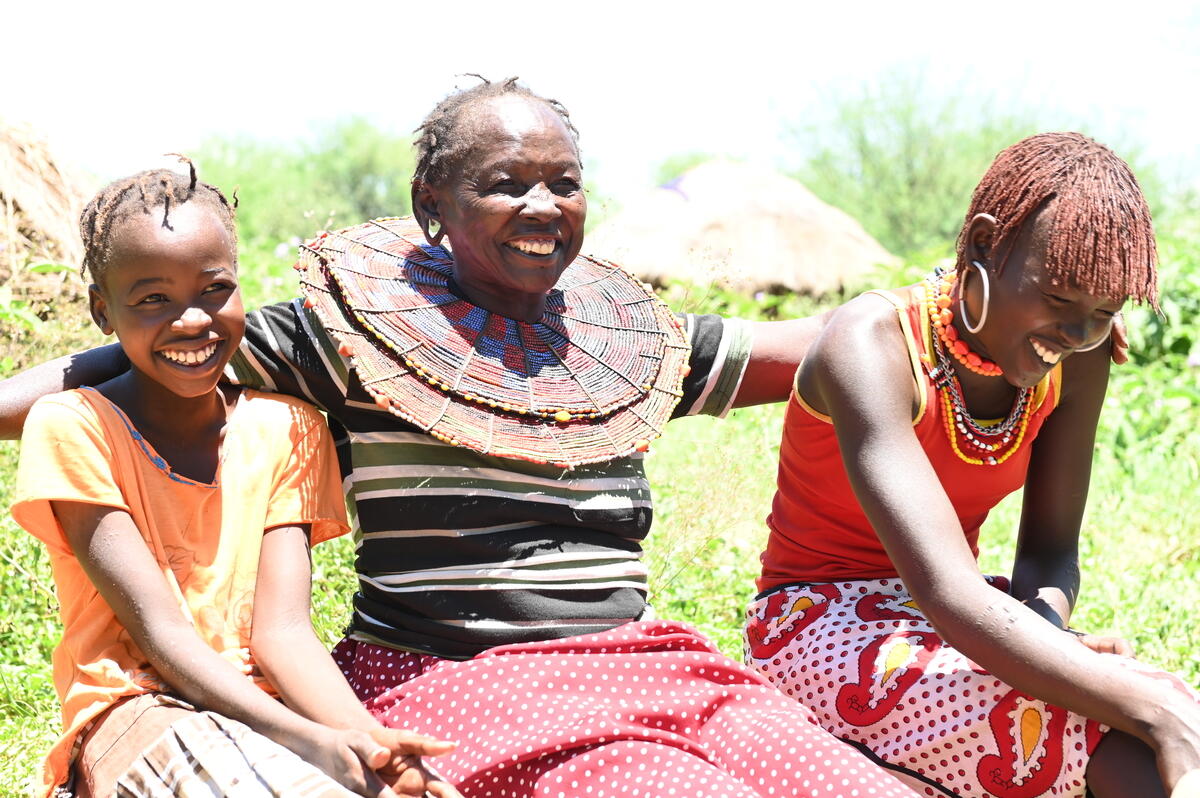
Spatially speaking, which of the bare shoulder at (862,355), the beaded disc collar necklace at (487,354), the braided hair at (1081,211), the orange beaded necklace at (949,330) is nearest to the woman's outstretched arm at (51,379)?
the beaded disc collar necklace at (487,354)

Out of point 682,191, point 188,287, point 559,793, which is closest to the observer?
point 559,793

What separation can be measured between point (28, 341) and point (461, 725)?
2.43 m

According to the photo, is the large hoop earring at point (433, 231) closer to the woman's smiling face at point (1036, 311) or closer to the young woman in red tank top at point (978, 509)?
the young woman in red tank top at point (978, 509)

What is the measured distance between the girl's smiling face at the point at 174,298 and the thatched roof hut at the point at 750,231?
5.97 metres

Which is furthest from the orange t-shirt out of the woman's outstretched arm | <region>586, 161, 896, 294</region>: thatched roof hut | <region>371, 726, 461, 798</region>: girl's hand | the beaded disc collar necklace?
<region>586, 161, 896, 294</region>: thatched roof hut

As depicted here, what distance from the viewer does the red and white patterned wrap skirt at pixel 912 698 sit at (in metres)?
2.14

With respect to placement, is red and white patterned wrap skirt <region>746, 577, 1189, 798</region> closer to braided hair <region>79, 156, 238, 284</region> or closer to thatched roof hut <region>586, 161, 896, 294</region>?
braided hair <region>79, 156, 238, 284</region>

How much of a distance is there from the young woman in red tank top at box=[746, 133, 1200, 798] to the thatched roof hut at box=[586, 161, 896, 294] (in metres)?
5.68

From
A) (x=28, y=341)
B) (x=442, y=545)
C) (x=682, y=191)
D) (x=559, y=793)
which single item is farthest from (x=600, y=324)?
(x=682, y=191)

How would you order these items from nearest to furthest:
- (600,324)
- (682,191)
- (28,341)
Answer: (600,324) → (28,341) → (682,191)

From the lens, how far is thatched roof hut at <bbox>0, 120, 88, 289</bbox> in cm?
429

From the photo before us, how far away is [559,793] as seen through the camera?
2.13m

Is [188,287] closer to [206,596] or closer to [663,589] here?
[206,596]

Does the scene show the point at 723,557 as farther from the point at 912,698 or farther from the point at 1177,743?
the point at 1177,743
